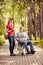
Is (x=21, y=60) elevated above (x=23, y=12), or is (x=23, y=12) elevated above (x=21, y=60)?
(x=21, y=60)

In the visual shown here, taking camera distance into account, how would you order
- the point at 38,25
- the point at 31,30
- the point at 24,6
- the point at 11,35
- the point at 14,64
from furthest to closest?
the point at 31,30 < the point at 38,25 < the point at 24,6 < the point at 11,35 < the point at 14,64

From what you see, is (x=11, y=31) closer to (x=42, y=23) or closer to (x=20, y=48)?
(x=20, y=48)

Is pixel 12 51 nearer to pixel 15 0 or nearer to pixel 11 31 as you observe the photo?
pixel 11 31

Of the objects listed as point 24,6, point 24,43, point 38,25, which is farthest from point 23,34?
point 38,25

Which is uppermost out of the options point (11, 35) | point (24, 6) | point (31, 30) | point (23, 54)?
point (24, 6)

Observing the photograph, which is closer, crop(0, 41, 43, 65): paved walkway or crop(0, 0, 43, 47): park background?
crop(0, 41, 43, 65): paved walkway

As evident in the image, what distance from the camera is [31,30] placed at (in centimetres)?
5050

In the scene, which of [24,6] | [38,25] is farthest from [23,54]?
[38,25]

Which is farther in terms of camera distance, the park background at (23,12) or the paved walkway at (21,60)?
the park background at (23,12)

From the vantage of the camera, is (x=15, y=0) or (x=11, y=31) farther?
(x=15, y=0)

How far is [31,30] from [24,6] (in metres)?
30.7

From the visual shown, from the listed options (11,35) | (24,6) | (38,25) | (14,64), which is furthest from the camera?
(38,25)

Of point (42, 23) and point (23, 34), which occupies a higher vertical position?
point (23, 34)

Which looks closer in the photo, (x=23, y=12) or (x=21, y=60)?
(x=21, y=60)
